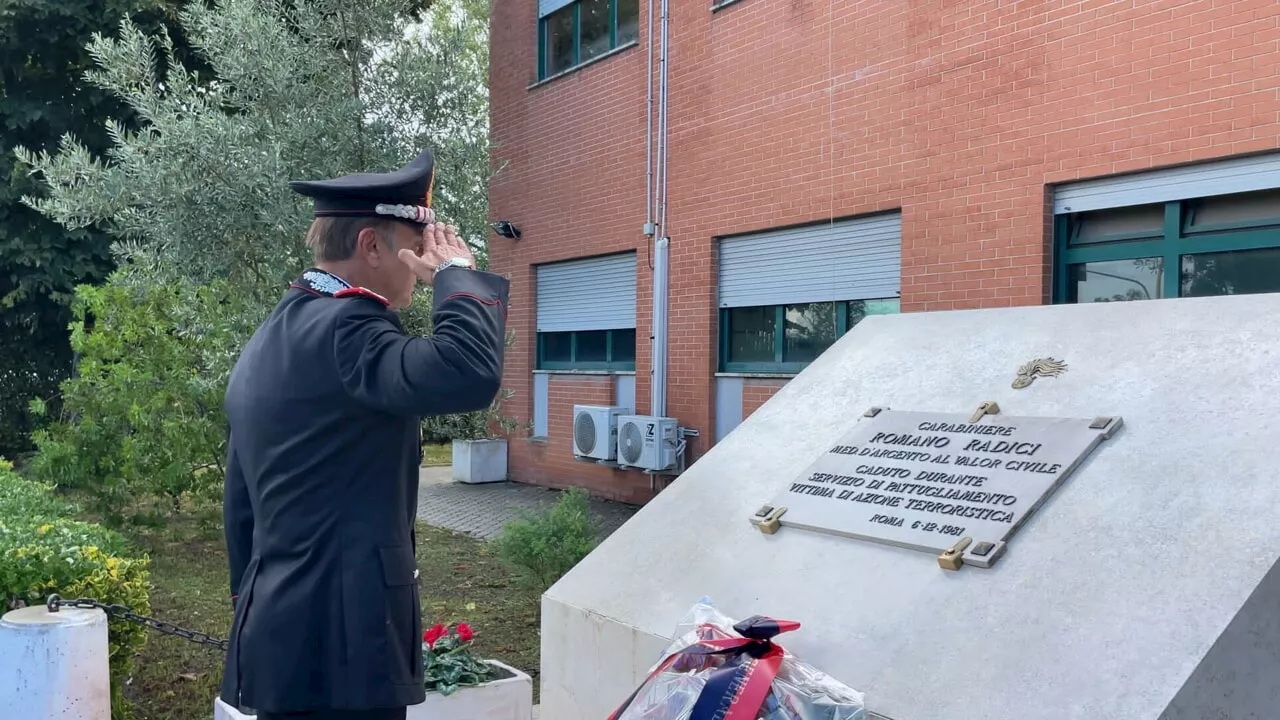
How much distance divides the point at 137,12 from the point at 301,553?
14.7 m

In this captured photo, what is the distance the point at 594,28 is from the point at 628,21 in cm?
74

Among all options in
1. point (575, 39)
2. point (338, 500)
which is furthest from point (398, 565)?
point (575, 39)

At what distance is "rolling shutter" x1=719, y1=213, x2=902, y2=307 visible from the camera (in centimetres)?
858

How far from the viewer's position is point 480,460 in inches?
543

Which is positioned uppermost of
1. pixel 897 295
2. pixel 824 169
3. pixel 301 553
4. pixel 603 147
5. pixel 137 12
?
pixel 137 12

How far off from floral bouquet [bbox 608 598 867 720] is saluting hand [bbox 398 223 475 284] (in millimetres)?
1055

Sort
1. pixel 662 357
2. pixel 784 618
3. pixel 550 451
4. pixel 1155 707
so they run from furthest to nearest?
pixel 550 451, pixel 662 357, pixel 784 618, pixel 1155 707

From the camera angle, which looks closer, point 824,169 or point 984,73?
point 984,73

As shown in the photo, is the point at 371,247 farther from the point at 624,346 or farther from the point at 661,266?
the point at 624,346

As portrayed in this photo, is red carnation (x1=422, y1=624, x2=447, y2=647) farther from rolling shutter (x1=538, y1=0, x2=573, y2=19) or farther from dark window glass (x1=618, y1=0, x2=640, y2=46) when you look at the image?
rolling shutter (x1=538, y1=0, x2=573, y2=19)

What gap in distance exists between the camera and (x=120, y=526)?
8.66 meters

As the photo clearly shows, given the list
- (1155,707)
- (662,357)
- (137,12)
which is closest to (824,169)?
(662,357)

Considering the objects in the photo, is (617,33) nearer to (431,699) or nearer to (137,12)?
(137,12)

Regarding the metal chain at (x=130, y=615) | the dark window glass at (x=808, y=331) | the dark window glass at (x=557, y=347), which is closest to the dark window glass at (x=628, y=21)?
the dark window glass at (x=557, y=347)
